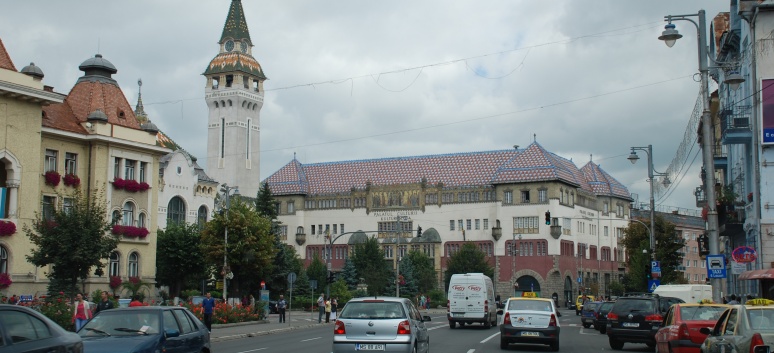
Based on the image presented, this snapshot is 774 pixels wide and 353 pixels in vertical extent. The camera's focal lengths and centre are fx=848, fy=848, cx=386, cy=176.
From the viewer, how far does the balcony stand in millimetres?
34875

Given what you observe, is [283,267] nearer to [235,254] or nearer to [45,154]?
[235,254]

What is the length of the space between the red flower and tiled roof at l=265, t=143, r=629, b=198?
6337 centimetres

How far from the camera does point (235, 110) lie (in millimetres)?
115688

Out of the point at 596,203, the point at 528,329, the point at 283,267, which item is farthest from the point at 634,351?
the point at 596,203

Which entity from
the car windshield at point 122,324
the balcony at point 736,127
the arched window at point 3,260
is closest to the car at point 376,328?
the car windshield at point 122,324

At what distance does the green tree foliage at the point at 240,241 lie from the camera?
54.9 metres

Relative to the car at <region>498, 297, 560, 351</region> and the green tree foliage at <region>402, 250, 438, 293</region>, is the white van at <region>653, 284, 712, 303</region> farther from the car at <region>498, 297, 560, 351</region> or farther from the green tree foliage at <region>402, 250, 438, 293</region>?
the green tree foliage at <region>402, 250, 438, 293</region>

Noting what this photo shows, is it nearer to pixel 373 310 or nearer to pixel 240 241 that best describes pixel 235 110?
pixel 240 241

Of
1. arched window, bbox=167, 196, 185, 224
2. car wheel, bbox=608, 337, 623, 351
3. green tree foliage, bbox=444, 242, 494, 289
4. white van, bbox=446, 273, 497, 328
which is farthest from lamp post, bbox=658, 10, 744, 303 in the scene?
green tree foliage, bbox=444, 242, 494, 289

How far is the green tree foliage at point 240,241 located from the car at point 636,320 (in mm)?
32975

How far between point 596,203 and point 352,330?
100048 millimetres

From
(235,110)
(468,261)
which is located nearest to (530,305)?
(468,261)

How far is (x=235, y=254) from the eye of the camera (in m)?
55.4

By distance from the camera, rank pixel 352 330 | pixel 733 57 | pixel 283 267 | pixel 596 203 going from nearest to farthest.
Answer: pixel 352 330, pixel 733 57, pixel 283 267, pixel 596 203
